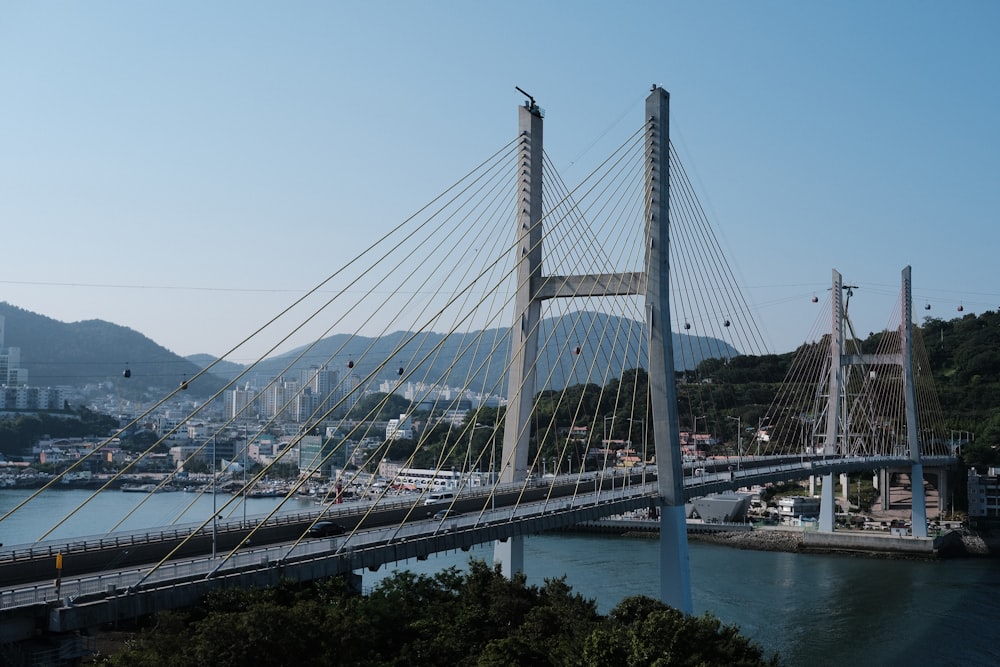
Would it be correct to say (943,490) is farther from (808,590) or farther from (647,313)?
(647,313)

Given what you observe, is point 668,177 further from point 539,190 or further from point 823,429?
point 823,429

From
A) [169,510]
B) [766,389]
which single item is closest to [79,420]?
[169,510]

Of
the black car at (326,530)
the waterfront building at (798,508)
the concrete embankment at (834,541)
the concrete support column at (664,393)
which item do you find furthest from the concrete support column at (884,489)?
the black car at (326,530)

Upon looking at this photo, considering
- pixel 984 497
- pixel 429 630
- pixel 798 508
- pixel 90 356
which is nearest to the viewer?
pixel 429 630

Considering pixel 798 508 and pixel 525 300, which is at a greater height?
pixel 525 300

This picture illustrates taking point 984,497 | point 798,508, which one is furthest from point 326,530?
point 984,497

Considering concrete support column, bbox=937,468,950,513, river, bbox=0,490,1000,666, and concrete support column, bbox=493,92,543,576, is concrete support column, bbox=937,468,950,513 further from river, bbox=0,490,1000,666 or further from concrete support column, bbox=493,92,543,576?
concrete support column, bbox=493,92,543,576

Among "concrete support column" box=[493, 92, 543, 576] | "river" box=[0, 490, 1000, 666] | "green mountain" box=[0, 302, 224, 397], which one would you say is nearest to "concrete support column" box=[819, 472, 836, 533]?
"river" box=[0, 490, 1000, 666]
